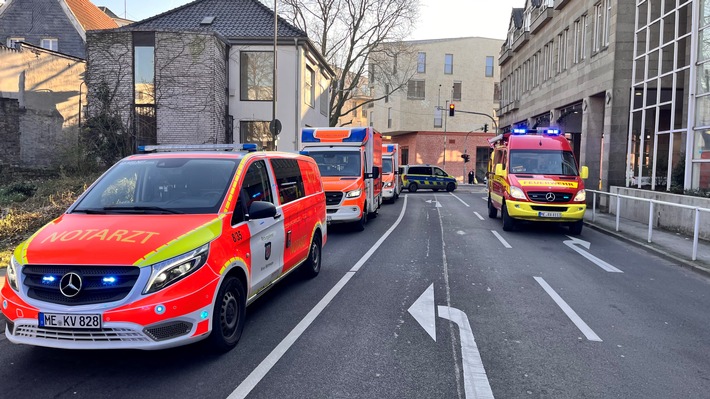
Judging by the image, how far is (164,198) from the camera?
5270mm

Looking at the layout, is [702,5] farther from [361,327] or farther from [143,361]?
[143,361]

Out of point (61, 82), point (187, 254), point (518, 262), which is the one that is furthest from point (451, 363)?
point (61, 82)

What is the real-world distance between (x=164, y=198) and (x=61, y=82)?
2643cm

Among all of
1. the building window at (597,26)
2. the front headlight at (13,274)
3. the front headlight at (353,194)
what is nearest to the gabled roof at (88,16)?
the front headlight at (353,194)

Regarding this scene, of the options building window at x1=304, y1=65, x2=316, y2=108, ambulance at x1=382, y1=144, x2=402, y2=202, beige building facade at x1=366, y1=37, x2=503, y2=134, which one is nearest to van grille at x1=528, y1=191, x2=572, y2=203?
ambulance at x1=382, y1=144, x2=402, y2=202

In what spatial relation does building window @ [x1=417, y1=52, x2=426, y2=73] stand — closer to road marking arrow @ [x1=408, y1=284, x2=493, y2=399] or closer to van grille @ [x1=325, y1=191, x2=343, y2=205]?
van grille @ [x1=325, y1=191, x2=343, y2=205]

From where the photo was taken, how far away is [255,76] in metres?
26.2

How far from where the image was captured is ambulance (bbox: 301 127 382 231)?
13125 mm

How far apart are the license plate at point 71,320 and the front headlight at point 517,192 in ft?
36.4

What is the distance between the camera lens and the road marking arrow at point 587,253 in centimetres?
932

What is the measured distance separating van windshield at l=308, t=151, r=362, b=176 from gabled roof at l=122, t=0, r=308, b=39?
13.9 m

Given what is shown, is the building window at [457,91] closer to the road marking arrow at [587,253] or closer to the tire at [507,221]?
the tire at [507,221]

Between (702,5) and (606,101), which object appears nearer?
(702,5)

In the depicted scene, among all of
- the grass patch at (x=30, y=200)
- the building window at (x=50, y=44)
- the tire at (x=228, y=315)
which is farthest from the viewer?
the building window at (x=50, y=44)
